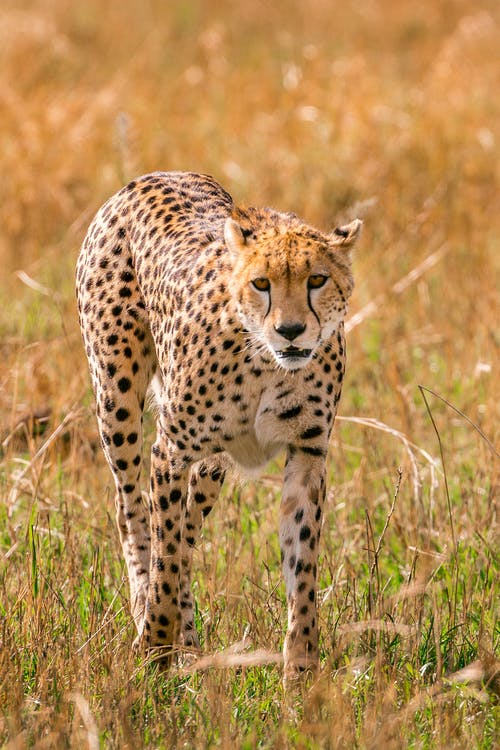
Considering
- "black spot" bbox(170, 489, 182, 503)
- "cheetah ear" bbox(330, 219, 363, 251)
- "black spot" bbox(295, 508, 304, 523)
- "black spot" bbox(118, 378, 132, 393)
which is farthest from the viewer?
"black spot" bbox(118, 378, 132, 393)

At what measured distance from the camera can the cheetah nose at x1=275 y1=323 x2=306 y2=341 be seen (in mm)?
3080

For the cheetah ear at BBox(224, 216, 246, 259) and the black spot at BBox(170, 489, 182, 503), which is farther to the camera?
the black spot at BBox(170, 489, 182, 503)

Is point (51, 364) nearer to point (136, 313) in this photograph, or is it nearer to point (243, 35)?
point (136, 313)

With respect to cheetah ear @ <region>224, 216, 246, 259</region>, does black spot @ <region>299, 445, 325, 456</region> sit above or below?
below

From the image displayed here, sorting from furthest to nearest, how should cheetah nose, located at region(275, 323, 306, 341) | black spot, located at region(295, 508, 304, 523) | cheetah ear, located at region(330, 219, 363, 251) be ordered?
black spot, located at region(295, 508, 304, 523)
cheetah ear, located at region(330, 219, 363, 251)
cheetah nose, located at region(275, 323, 306, 341)

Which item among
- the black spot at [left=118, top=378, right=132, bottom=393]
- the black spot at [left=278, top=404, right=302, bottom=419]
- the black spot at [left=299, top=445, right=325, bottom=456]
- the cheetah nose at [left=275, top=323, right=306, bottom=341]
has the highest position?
the cheetah nose at [left=275, top=323, right=306, bottom=341]

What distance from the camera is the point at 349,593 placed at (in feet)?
12.3

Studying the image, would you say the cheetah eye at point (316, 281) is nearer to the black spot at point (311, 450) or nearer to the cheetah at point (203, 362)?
the cheetah at point (203, 362)

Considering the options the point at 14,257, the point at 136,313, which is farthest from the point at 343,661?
the point at 14,257

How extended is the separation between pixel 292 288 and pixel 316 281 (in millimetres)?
66

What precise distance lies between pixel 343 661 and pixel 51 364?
2452 millimetres

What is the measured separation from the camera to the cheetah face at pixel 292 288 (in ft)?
10.3

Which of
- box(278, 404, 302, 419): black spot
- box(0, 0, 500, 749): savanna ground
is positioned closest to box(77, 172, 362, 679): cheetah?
box(278, 404, 302, 419): black spot

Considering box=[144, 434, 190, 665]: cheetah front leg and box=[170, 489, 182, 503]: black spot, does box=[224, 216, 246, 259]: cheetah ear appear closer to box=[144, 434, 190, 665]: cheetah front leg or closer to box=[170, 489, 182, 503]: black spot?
box=[144, 434, 190, 665]: cheetah front leg
